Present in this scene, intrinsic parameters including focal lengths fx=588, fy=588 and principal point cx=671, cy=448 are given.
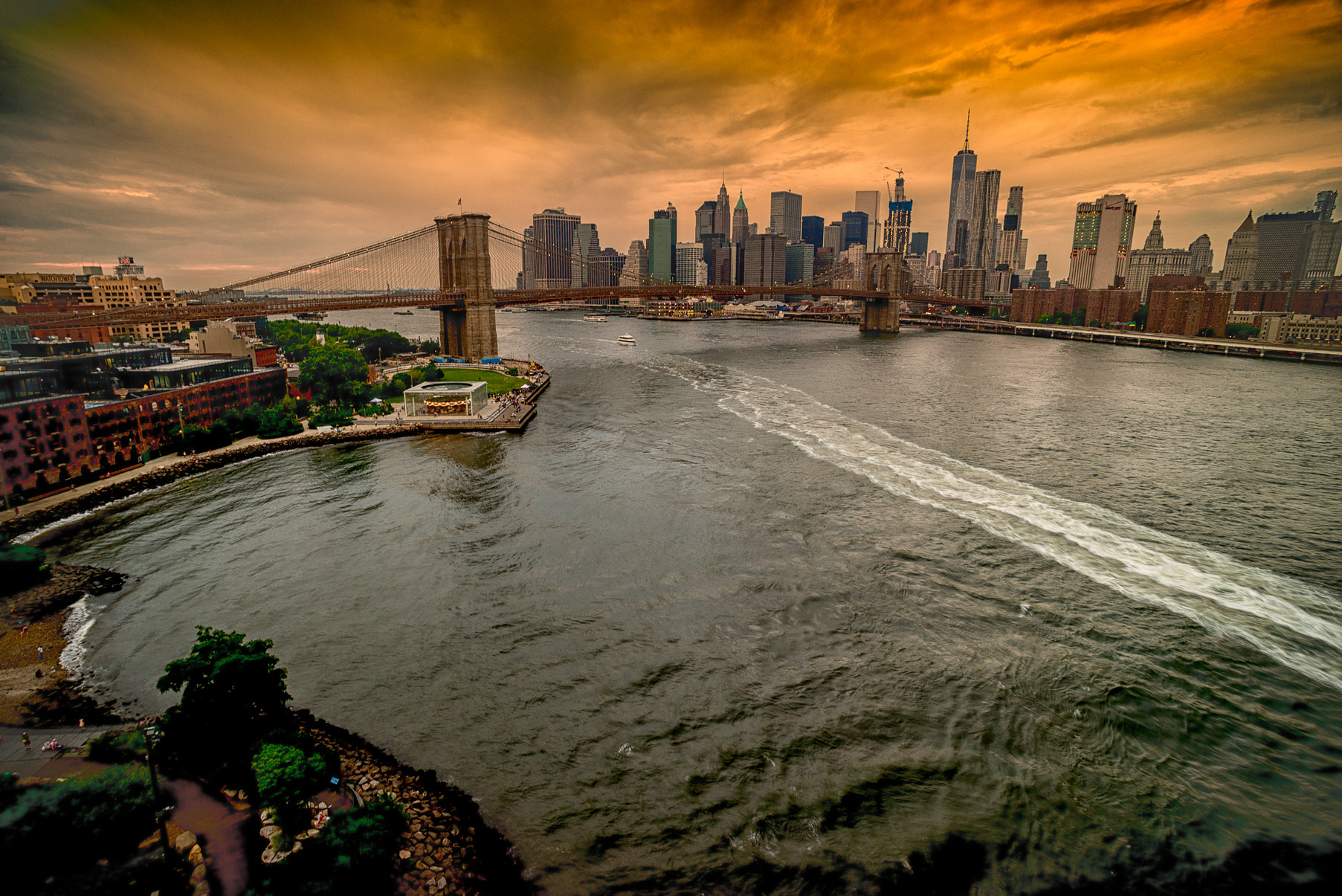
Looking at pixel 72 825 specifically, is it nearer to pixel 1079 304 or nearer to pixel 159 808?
pixel 159 808

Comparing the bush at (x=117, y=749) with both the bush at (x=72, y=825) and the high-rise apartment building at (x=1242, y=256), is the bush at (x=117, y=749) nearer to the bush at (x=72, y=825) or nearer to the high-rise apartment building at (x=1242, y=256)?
the bush at (x=72, y=825)

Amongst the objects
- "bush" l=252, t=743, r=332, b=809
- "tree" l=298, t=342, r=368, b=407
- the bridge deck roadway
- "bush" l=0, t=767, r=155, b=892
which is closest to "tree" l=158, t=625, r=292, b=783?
"bush" l=252, t=743, r=332, b=809

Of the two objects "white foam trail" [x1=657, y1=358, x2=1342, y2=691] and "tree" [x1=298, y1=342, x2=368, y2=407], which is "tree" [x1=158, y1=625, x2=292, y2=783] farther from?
"tree" [x1=298, y1=342, x2=368, y2=407]

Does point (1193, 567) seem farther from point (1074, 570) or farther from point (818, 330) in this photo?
point (818, 330)

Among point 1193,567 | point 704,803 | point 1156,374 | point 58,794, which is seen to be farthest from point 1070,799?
point 1156,374

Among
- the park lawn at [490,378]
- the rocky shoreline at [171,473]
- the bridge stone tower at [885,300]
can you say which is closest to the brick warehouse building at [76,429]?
the rocky shoreline at [171,473]
